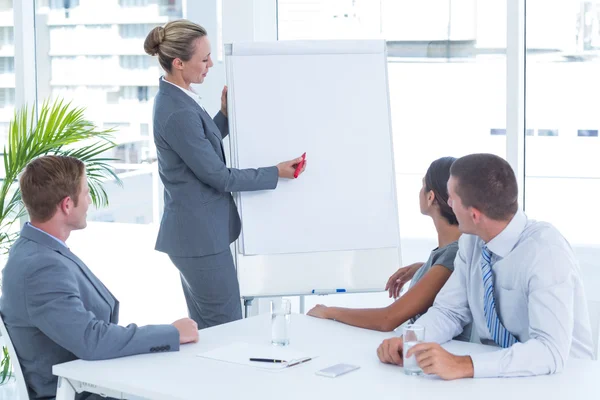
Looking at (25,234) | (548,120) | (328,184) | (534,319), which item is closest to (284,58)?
(328,184)

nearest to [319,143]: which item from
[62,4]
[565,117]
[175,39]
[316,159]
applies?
[316,159]

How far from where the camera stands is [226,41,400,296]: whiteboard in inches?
138

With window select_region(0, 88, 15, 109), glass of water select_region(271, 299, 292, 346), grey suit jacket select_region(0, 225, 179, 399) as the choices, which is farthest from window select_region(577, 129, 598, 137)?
window select_region(0, 88, 15, 109)

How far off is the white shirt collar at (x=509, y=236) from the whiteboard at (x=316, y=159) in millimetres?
1331

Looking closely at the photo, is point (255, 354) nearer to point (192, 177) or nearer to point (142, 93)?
point (192, 177)

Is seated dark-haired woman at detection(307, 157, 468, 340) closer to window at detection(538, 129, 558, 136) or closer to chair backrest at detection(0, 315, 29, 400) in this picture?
chair backrest at detection(0, 315, 29, 400)

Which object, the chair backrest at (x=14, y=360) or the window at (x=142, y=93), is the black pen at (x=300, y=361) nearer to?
the chair backrest at (x=14, y=360)

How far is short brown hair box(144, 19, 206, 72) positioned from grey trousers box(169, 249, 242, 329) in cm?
82

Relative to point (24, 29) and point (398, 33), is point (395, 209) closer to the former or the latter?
point (398, 33)

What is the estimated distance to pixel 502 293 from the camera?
2.22m

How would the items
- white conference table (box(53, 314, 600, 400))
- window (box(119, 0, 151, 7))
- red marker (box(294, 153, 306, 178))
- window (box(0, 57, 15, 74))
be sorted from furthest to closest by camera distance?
window (box(0, 57, 15, 74)), window (box(119, 0, 151, 7)), red marker (box(294, 153, 306, 178)), white conference table (box(53, 314, 600, 400))

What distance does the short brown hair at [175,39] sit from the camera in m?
3.25

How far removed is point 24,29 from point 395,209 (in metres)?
2.63

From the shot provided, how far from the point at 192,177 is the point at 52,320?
4.09 feet
